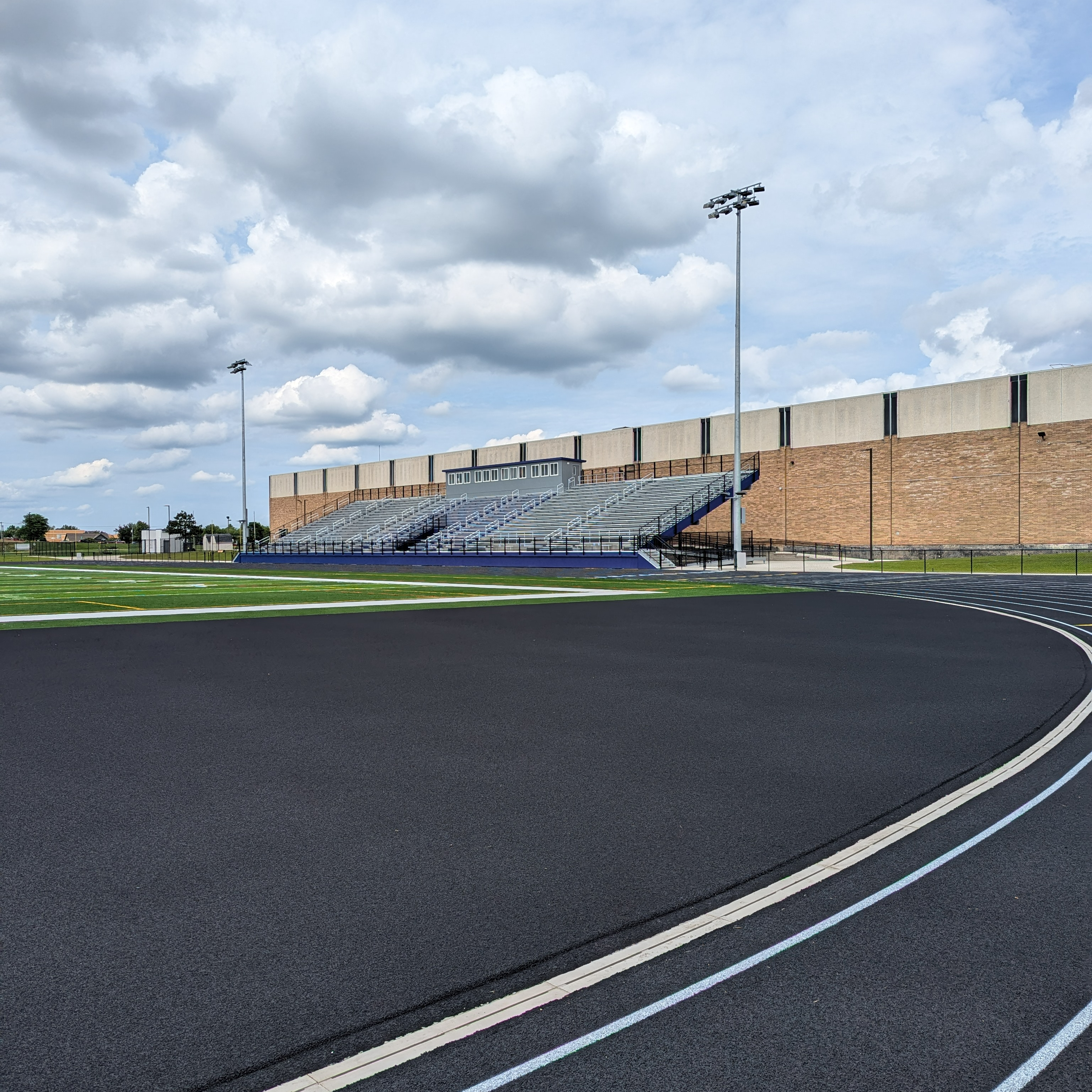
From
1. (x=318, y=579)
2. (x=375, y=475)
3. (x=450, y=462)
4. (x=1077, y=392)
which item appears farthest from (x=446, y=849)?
(x=375, y=475)

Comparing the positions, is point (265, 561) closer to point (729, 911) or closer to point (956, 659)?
point (956, 659)

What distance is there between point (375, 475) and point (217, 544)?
17.8 m

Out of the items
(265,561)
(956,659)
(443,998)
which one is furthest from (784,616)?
(265,561)

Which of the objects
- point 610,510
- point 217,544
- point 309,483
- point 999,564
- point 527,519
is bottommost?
point 999,564

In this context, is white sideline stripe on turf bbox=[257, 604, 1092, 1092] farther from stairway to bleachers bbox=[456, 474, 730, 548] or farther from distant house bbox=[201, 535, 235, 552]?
distant house bbox=[201, 535, 235, 552]

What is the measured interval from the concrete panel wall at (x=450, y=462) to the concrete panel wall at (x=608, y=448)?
1433 cm

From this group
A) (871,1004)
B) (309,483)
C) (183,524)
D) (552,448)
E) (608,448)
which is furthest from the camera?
(183,524)

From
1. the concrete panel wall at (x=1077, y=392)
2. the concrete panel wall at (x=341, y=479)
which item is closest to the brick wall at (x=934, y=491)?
the concrete panel wall at (x=1077, y=392)

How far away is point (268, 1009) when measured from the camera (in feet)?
9.74

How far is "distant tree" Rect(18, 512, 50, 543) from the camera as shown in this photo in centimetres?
15188

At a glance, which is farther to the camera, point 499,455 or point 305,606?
point 499,455

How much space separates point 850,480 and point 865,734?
48.3 metres

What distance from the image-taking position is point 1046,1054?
108 inches

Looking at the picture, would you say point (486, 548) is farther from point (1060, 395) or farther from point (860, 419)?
point (1060, 395)
